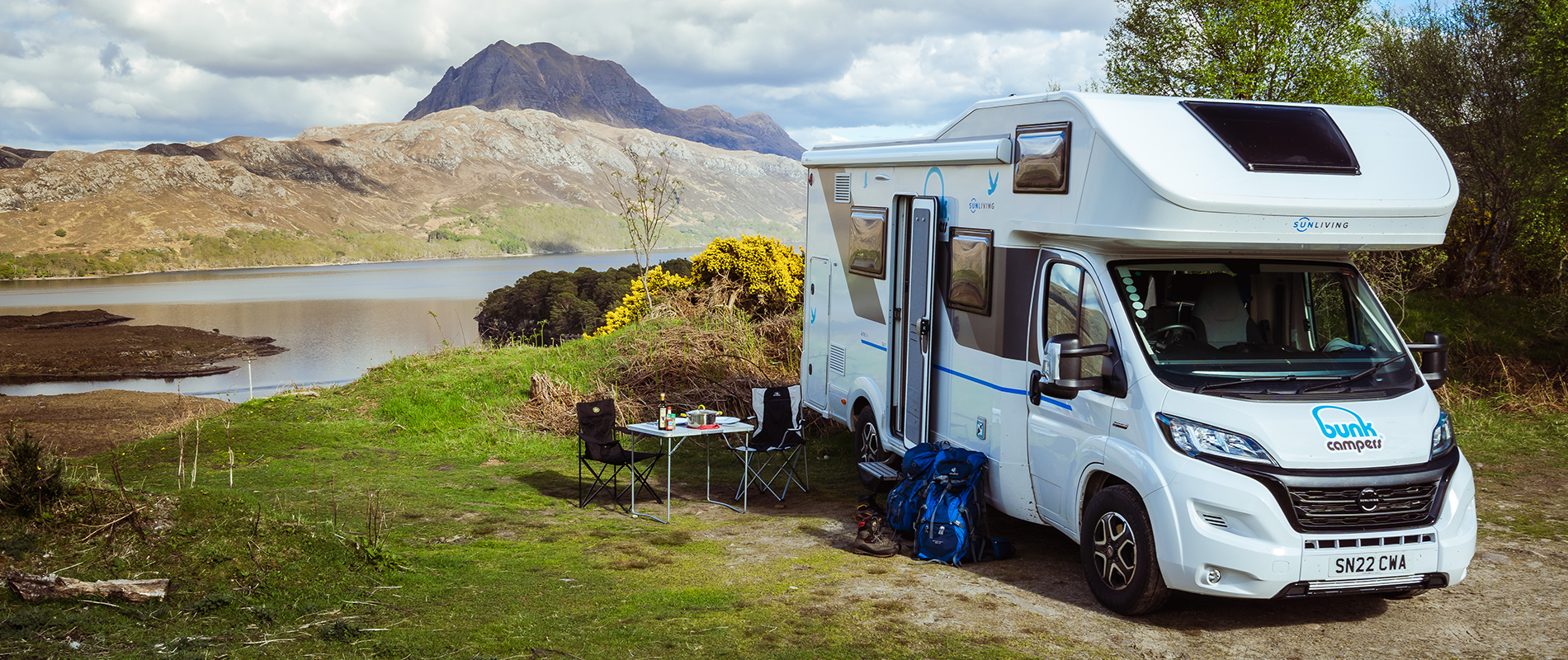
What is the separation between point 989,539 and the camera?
666 cm

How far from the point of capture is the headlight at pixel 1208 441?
4.81 m

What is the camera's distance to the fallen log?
16.5 feet

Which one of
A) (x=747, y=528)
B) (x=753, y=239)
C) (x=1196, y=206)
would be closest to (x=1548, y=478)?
(x=1196, y=206)

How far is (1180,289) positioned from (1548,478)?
5.61 metres

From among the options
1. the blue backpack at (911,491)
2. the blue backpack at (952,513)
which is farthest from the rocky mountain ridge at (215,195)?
the blue backpack at (952,513)

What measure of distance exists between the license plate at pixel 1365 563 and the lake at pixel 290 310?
50.5 feet

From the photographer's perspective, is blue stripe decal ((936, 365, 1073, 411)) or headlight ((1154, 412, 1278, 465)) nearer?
headlight ((1154, 412, 1278, 465))

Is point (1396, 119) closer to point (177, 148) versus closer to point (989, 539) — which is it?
point (989, 539)

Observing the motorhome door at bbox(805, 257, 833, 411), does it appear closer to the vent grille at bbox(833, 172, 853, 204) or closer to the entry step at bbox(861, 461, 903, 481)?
the vent grille at bbox(833, 172, 853, 204)

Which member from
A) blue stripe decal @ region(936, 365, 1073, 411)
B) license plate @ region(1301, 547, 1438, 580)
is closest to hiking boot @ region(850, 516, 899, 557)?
blue stripe decal @ region(936, 365, 1073, 411)

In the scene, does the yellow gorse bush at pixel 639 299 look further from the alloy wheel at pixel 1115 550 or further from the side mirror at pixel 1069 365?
the alloy wheel at pixel 1115 550

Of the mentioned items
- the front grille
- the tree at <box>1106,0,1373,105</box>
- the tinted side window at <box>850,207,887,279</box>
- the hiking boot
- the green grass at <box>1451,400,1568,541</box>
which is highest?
the tree at <box>1106,0,1373,105</box>

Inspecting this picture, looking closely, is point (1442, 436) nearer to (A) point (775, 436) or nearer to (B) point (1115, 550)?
(B) point (1115, 550)

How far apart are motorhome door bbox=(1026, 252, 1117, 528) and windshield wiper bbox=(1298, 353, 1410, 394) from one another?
1005mm
